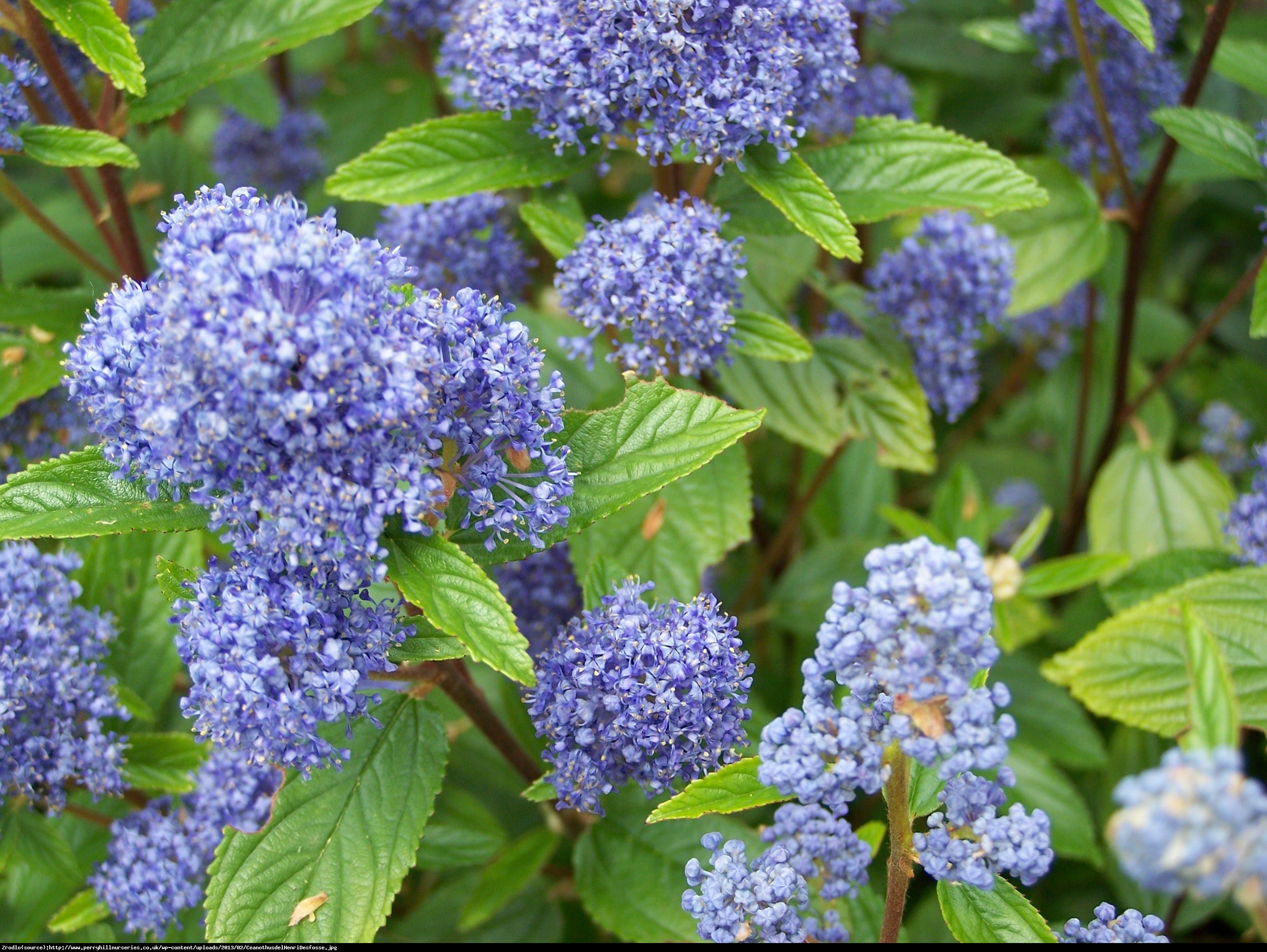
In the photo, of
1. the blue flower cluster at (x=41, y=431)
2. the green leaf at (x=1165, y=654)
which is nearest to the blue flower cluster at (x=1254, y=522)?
the green leaf at (x=1165, y=654)

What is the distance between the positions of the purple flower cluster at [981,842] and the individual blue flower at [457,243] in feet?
5.88

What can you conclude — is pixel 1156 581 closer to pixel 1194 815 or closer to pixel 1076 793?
pixel 1076 793

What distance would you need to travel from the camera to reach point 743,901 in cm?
182

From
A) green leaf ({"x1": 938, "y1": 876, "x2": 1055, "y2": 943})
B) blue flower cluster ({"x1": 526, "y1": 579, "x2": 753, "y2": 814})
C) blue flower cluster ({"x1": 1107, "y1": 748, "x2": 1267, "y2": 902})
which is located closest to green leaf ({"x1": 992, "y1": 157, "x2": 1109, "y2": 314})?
blue flower cluster ({"x1": 526, "y1": 579, "x2": 753, "y2": 814})

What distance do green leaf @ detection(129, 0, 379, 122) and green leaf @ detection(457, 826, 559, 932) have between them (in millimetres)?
1956

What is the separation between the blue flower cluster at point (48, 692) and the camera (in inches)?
87.0

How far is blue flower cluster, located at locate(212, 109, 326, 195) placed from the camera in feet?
13.2

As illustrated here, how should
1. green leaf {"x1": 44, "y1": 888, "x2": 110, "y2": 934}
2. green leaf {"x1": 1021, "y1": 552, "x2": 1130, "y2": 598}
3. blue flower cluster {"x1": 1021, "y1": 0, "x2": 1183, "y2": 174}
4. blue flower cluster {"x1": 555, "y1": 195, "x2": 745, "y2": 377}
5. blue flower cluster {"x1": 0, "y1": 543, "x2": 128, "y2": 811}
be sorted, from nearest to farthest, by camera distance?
blue flower cluster {"x1": 0, "y1": 543, "x2": 128, "y2": 811}, blue flower cluster {"x1": 555, "y1": 195, "x2": 745, "y2": 377}, green leaf {"x1": 44, "y1": 888, "x2": 110, "y2": 934}, green leaf {"x1": 1021, "y1": 552, "x2": 1130, "y2": 598}, blue flower cluster {"x1": 1021, "y1": 0, "x2": 1183, "y2": 174}

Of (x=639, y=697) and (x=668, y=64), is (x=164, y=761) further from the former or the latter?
(x=668, y=64)

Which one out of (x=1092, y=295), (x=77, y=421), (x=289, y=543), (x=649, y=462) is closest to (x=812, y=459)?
(x=1092, y=295)

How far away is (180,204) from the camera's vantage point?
73.7 inches

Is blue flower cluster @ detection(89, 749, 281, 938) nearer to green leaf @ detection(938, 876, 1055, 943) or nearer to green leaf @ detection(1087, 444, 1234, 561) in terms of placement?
green leaf @ detection(938, 876, 1055, 943)

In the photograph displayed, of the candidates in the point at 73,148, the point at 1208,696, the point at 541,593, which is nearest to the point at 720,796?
the point at 1208,696

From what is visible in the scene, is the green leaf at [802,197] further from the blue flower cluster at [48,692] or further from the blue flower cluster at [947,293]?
the blue flower cluster at [48,692]
